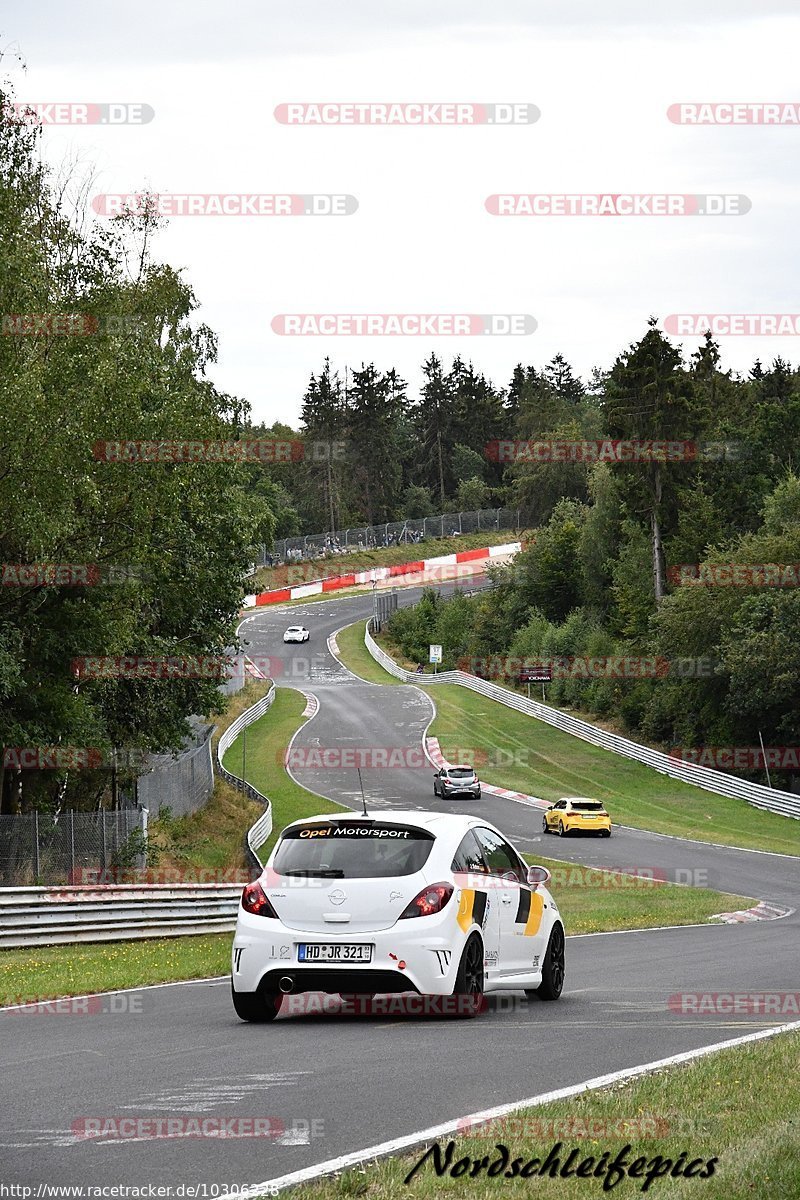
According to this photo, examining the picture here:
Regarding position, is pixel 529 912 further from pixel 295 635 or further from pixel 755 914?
pixel 295 635

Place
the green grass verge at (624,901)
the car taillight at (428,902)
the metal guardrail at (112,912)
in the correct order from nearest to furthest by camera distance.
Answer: the car taillight at (428,902) < the metal guardrail at (112,912) < the green grass verge at (624,901)

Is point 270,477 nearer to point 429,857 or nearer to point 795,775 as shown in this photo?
point 795,775

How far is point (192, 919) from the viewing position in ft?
78.4

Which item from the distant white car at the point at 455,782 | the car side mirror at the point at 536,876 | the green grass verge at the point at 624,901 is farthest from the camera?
the distant white car at the point at 455,782

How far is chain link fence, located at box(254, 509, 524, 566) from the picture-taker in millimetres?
129500

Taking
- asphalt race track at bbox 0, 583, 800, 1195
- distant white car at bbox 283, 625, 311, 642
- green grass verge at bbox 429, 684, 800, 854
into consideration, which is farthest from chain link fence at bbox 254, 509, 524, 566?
asphalt race track at bbox 0, 583, 800, 1195

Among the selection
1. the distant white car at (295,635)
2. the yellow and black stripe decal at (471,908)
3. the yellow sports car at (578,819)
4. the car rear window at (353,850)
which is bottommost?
the yellow sports car at (578,819)

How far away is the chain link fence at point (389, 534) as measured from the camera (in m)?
130

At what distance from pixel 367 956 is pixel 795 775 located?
56.8 m

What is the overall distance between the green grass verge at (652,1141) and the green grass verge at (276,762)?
31929 millimetres

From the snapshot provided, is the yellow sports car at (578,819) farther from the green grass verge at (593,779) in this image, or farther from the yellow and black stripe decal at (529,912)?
the yellow and black stripe decal at (529,912)

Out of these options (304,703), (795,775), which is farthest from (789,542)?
(304,703)

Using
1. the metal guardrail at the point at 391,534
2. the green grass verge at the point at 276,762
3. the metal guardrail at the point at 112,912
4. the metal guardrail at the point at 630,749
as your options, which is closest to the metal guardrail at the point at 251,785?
the green grass verge at the point at 276,762

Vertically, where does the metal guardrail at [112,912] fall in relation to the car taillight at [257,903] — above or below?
below
